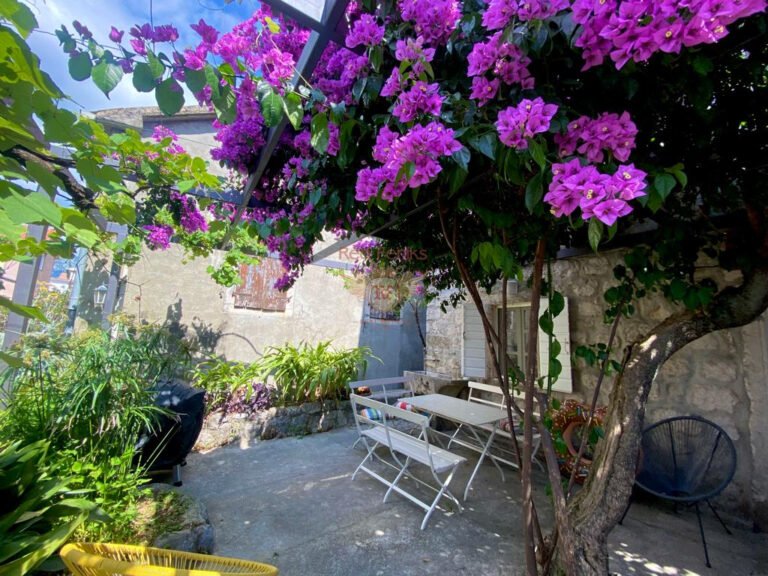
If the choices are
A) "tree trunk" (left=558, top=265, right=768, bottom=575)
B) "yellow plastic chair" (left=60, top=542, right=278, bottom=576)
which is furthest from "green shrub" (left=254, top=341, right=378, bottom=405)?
"tree trunk" (left=558, top=265, right=768, bottom=575)

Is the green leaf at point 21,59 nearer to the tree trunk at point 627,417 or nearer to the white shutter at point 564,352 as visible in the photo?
the tree trunk at point 627,417

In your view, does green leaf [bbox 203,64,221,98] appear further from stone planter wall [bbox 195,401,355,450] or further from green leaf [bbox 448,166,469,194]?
stone planter wall [bbox 195,401,355,450]

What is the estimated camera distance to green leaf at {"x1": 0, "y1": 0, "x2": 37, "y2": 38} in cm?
66

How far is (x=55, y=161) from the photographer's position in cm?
192

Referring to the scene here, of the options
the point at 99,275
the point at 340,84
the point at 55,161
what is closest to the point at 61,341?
the point at 55,161

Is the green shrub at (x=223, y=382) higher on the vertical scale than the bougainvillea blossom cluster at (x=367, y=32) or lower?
lower

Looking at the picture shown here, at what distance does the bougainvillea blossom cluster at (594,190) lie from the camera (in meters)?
0.93

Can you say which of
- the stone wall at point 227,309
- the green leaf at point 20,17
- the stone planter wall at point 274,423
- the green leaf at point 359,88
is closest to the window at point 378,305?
the stone wall at point 227,309

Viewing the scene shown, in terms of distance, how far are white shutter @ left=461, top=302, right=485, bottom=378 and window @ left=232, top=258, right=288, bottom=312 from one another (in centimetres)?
319

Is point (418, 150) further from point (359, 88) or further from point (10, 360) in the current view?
point (10, 360)

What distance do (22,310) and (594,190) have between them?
4.84 feet

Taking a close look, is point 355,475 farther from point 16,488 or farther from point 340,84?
point 340,84

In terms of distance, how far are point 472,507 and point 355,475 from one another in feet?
3.73

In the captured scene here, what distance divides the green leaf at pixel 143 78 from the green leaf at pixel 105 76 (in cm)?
6
